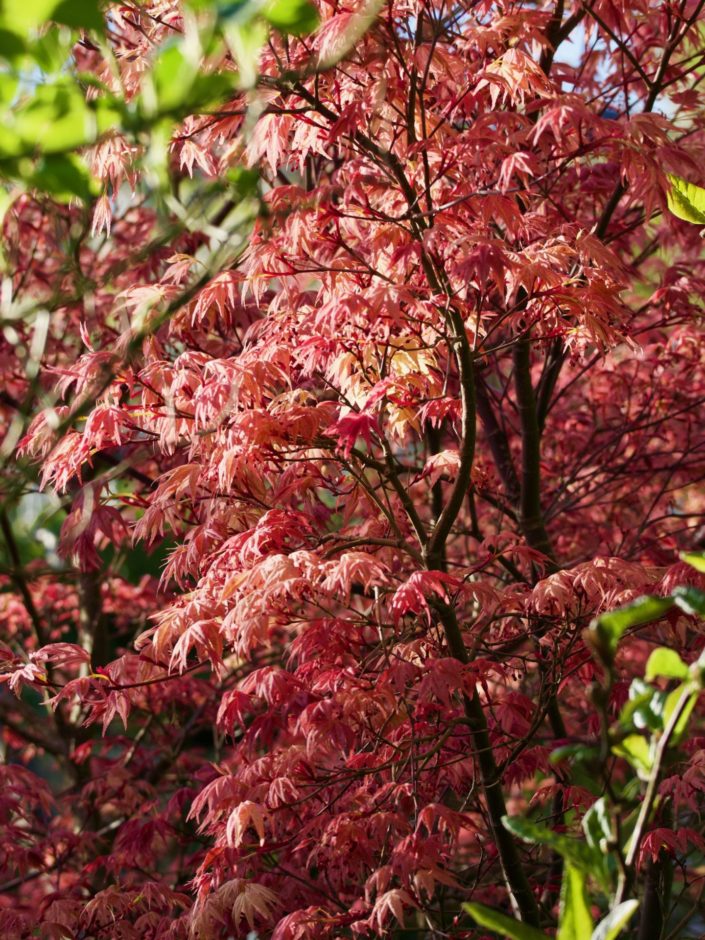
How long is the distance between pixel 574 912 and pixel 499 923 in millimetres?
117

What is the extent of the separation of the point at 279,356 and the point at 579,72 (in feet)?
5.27

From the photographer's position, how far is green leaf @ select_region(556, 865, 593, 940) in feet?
4.79

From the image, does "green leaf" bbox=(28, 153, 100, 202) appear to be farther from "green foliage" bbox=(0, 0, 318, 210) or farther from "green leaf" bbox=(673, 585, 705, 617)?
"green leaf" bbox=(673, 585, 705, 617)

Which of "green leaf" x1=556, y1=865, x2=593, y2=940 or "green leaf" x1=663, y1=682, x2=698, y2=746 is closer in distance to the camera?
"green leaf" x1=663, y1=682, x2=698, y2=746

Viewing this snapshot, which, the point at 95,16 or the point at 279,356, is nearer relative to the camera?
the point at 95,16

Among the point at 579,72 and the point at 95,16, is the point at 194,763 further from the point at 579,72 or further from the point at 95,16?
the point at 95,16

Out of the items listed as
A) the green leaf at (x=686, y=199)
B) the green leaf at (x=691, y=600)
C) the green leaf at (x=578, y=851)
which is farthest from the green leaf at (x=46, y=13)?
the green leaf at (x=686, y=199)

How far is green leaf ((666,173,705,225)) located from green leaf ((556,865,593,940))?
1635mm

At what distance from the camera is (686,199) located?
7.98 feet

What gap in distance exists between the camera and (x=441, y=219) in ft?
8.13

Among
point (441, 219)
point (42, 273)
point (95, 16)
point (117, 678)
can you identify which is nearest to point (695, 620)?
point (441, 219)

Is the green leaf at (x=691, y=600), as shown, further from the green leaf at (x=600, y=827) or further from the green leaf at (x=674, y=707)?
the green leaf at (x=600, y=827)

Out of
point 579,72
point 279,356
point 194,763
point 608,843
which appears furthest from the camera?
point 194,763

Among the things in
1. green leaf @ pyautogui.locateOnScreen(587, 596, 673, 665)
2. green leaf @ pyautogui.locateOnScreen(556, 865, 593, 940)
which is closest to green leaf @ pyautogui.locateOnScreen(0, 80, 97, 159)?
green leaf @ pyautogui.locateOnScreen(587, 596, 673, 665)
